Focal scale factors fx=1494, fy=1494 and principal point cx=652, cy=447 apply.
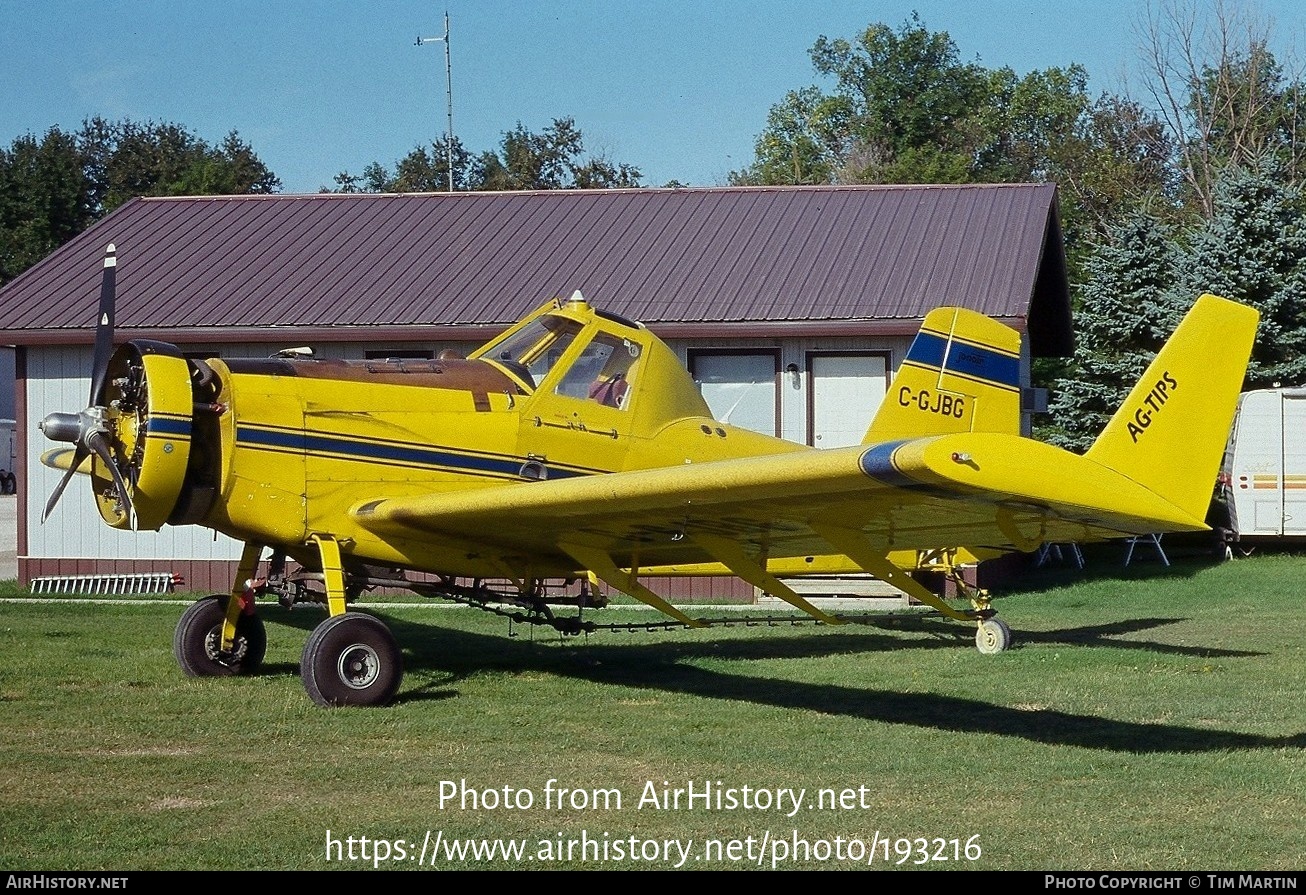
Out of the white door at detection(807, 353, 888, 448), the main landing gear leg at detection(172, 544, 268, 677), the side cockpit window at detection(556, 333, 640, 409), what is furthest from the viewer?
the white door at detection(807, 353, 888, 448)

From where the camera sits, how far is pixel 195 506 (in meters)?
9.53

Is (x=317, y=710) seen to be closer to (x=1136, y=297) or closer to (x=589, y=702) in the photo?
(x=589, y=702)

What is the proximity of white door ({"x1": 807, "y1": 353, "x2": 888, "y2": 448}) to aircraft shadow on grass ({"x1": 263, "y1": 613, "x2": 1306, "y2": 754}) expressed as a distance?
4440mm

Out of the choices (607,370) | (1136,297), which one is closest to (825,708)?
(607,370)

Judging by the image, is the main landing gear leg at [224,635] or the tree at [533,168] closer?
the main landing gear leg at [224,635]

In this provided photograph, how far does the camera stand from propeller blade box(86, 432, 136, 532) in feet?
30.8

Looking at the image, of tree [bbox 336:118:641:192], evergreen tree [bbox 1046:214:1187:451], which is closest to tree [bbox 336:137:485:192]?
tree [bbox 336:118:641:192]

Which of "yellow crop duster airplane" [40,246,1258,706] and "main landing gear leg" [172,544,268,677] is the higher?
"yellow crop duster airplane" [40,246,1258,706]

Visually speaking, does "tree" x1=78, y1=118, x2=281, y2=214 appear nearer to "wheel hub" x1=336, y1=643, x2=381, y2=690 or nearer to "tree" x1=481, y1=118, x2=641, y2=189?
"tree" x1=481, y1=118, x2=641, y2=189

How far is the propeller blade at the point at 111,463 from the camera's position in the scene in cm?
938

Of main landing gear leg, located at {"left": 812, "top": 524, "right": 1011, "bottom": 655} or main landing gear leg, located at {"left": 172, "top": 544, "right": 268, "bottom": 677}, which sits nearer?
main landing gear leg, located at {"left": 812, "top": 524, "right": 1011, "bottom": 655}

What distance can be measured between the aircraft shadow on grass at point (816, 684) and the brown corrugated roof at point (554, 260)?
5.39 meters

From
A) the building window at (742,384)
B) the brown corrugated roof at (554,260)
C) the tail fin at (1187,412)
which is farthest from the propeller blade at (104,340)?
the building window at (742,384)

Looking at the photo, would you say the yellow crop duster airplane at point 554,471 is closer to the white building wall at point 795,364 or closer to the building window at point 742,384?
the white building wall at point 795,364
